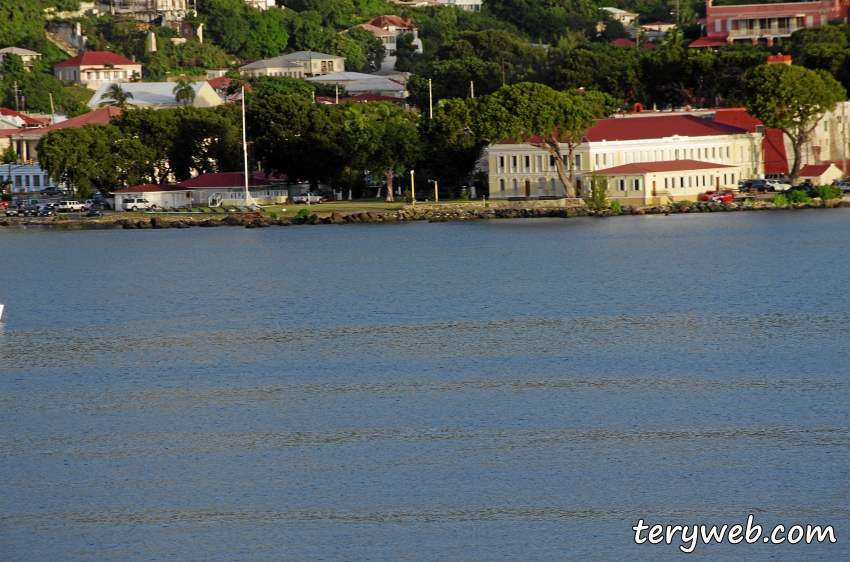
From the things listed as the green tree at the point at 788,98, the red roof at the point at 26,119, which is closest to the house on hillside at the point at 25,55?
the red roof at the point at 26,119

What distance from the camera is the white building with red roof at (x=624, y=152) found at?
69.4 metres

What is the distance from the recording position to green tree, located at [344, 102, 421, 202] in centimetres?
7006

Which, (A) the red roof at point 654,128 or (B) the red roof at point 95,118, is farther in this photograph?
(B) the red roof at point 95,118

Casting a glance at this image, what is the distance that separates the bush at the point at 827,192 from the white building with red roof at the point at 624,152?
14.4 ft

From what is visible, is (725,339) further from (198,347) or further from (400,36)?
(400,36)

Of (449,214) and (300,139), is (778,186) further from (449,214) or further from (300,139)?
(300,139)

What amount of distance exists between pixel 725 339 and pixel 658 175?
1458 inches

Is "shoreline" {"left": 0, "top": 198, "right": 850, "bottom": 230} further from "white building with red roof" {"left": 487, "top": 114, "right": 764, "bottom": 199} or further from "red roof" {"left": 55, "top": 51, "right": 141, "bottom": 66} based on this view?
"red roof" {"left": 55, "top": 51, "right": 141, "bottom": 66}

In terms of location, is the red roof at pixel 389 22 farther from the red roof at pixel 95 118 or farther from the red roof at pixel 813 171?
the red roof at pixel 813 171

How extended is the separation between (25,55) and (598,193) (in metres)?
76.4

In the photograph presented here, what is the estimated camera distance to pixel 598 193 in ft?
219

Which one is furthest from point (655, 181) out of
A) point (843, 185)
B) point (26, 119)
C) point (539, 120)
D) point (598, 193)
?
point (26, 119)

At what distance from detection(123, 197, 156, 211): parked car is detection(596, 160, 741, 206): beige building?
2345 centimetres

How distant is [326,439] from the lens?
22.9 metres
